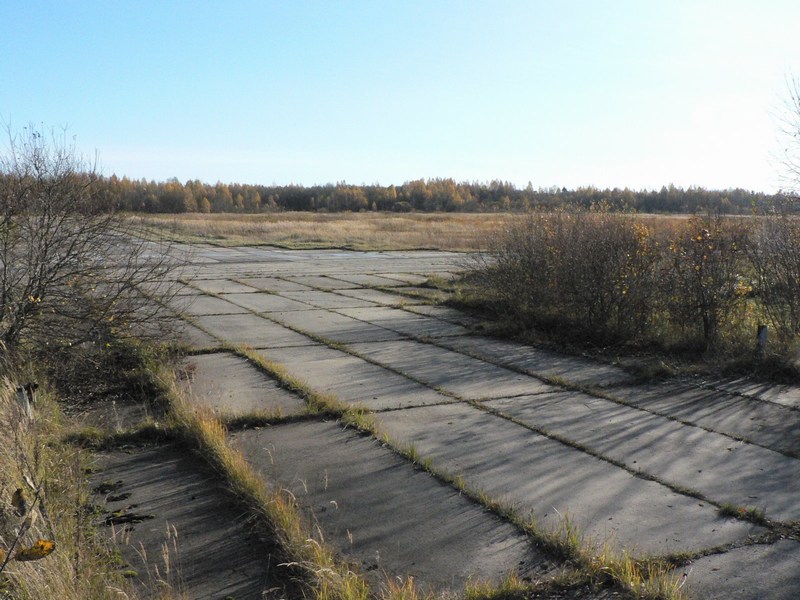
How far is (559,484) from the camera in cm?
517

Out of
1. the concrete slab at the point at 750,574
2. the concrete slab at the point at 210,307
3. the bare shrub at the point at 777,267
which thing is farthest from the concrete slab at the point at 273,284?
the concrete slab at the point at 750,574

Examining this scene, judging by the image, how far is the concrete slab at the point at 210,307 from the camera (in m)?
12.9

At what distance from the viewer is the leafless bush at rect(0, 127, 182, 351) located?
24.6 ft

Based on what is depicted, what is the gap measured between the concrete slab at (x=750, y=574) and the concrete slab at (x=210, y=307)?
9.71 m

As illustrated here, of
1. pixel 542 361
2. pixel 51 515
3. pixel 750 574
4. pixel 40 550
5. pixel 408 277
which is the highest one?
pixel 40 550

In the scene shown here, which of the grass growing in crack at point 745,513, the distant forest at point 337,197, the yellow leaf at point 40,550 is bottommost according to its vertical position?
the grass growing in crack at point 745,513

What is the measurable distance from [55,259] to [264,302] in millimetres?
6702

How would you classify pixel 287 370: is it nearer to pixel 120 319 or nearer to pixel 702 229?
pixel 120 319

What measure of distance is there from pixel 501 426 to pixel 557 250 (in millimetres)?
5590

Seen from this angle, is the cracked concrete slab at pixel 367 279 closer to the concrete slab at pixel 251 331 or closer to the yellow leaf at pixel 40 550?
the concrete slab at pixel 251 331

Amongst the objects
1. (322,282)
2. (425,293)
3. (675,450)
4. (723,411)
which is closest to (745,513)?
(675,450)

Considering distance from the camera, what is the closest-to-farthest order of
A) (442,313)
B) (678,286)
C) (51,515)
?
1. (51,515)
2. (678,286)
3. (442,313)

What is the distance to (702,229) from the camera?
9.84 metres

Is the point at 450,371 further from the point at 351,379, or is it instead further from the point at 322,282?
the point at 322,282
